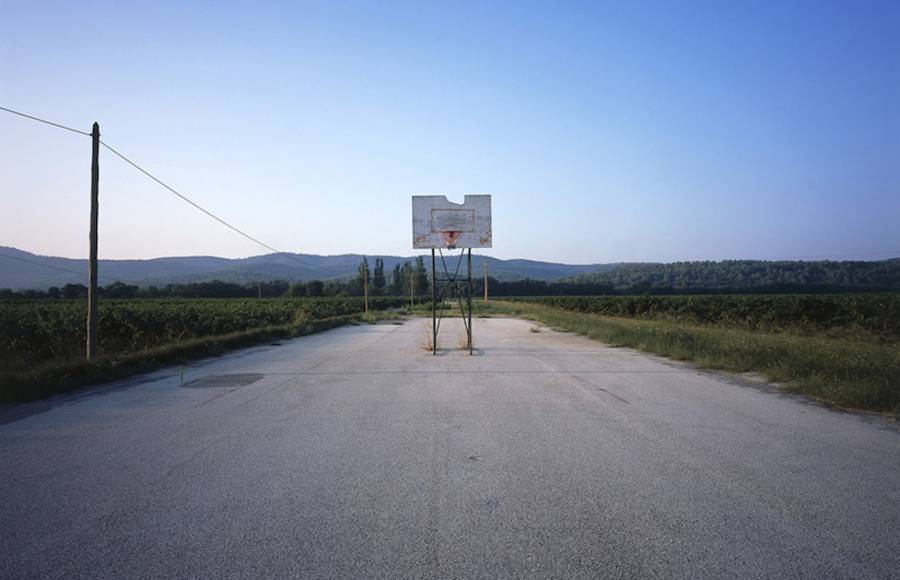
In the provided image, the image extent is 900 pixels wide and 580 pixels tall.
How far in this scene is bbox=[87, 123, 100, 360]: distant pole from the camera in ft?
44.0

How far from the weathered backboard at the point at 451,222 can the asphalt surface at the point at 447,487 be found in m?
8.43

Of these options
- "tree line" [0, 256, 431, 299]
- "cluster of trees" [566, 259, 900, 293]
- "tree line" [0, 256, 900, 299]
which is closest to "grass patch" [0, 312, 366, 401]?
"tree line" [0, 256, 900, 299]

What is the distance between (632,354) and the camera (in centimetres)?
1706

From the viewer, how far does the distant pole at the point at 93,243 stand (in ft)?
44.0

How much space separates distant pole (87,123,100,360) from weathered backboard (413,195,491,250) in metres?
8.07

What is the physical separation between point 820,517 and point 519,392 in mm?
6103

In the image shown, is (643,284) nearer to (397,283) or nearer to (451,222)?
(397,283)

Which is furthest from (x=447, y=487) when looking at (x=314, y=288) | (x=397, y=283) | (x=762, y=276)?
(x=397, y=283)

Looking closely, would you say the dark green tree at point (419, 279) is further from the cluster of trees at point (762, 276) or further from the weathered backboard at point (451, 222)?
the weathered backboard at point (451, 222)

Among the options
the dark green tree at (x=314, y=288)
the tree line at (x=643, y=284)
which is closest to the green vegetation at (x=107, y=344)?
the tree line at (x=643, y=284)

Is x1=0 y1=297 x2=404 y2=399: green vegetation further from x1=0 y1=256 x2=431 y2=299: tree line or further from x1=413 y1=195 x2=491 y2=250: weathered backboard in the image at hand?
x1=0 y1=256 x2=431 y2=299: tree line

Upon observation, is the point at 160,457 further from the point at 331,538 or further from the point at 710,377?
the point at 710,377

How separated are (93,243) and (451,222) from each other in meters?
9.16

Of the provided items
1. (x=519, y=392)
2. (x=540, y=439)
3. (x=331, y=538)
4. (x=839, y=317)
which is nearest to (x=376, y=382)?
(x=519, y=392)
